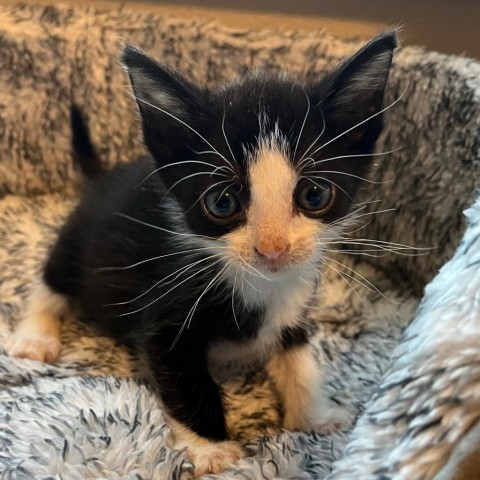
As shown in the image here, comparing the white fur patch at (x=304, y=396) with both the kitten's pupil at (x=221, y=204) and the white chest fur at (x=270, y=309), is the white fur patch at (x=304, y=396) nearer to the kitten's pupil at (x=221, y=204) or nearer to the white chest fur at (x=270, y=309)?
the white chest fur at (x=270, y=309)

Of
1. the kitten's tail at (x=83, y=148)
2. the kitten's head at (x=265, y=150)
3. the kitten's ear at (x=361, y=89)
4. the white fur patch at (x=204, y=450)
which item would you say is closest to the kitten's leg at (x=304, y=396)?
the white fur patch at (x=204, y=450)

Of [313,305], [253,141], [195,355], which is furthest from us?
[313,305]

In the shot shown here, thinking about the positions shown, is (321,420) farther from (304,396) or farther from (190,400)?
(190,400)

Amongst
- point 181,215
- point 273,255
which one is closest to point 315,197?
point 273,255

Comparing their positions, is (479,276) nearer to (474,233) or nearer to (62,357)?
(474,233)

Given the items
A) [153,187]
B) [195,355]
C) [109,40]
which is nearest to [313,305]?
[195,355]

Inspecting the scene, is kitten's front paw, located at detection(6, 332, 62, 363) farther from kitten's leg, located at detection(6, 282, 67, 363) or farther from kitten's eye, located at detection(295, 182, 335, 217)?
kitten's eye, located at detection(295, 182, 335, 217)
